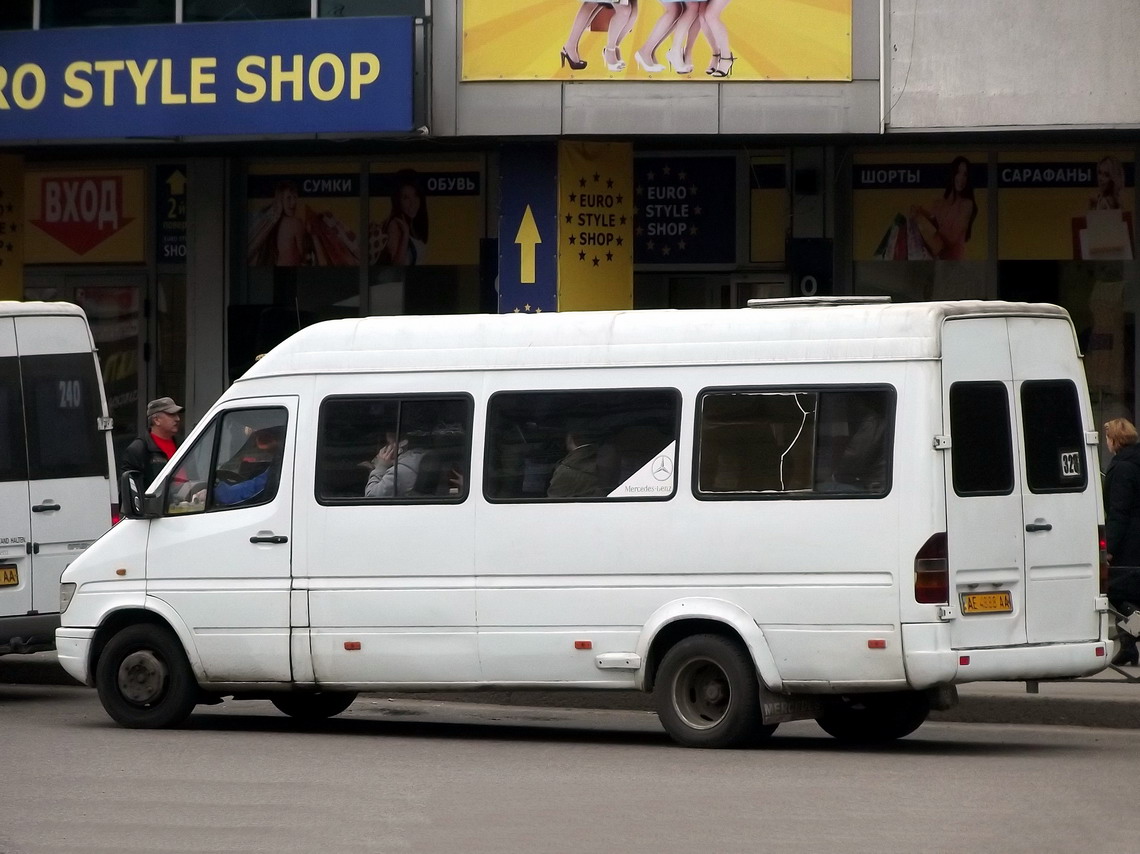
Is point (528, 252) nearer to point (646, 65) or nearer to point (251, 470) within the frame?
point (646, 65)

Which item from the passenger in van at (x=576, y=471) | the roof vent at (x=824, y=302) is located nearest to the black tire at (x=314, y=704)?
the passenger in van at (x=576, y=471)

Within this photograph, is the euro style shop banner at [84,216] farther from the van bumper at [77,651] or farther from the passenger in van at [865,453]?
the passenger in van at [865,453]

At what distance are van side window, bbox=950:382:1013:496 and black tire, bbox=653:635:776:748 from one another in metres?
1.44

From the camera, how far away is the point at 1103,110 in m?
16.3

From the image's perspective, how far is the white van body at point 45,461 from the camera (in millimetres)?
12875

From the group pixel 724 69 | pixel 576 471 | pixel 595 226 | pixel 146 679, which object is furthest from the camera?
pixel 595 226

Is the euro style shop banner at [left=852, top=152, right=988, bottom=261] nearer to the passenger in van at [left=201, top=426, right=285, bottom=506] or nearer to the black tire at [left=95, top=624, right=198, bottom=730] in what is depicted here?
the passenger in van at [left=201, top=426, right=285, bottom=506]

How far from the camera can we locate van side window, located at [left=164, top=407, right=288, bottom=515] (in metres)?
11.2

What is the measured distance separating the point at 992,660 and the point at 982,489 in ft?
2.80

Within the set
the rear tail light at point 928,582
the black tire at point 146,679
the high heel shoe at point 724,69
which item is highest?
the high heel shoe at point 724,69

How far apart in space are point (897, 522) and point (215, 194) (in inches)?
496

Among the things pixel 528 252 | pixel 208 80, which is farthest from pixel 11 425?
pixel 528 252

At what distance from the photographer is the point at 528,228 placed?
1759 centimetres

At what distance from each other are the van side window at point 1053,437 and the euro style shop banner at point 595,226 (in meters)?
7.54
